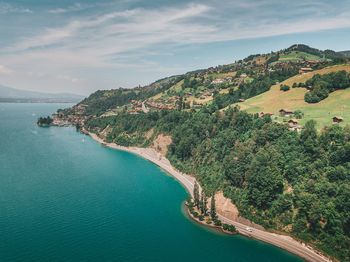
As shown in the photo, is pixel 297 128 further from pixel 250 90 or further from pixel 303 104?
pixel 250 90

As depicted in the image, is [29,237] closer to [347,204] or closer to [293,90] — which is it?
[347,204]

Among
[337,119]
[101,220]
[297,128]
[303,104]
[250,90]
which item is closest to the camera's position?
[101,220]

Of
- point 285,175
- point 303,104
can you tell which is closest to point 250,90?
point 303,104

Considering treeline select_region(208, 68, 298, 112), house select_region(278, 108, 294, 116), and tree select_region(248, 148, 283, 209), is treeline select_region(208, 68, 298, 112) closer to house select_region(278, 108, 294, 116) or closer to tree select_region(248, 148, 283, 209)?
house select_region(278, 108, 294, 116)


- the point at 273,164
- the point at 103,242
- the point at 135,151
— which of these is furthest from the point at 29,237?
the point at 135,151

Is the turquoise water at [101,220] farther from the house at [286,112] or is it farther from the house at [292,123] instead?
the house at [286,112]

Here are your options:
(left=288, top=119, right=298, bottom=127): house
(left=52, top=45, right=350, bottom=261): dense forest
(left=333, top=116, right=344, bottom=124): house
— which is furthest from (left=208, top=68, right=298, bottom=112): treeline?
(left=333, top=116, right=344, bottom=124): house
